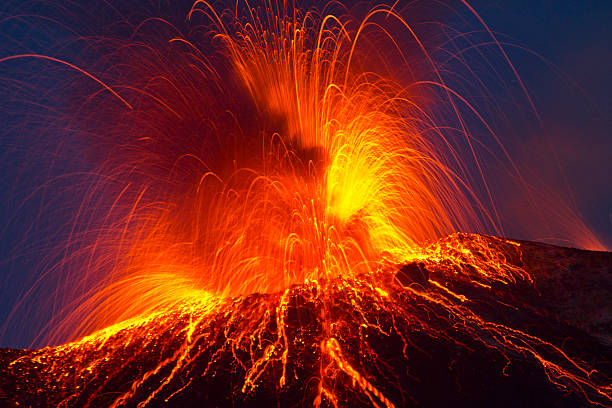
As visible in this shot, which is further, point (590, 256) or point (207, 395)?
point (590, 256)

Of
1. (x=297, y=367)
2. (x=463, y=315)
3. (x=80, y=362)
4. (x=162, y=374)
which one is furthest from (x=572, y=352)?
(x=80, y=362)

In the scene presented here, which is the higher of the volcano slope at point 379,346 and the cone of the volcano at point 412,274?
the cone of the volcano at point 412,274

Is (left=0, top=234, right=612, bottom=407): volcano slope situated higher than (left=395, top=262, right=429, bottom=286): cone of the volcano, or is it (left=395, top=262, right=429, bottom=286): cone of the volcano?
(left=395, top=262, right=429, bottom=286): cone of the volcano

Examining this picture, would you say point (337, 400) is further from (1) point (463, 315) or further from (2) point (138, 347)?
(2) point (138, 347)

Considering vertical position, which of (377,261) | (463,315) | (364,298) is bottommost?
(463,315)

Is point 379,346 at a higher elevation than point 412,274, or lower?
lower
